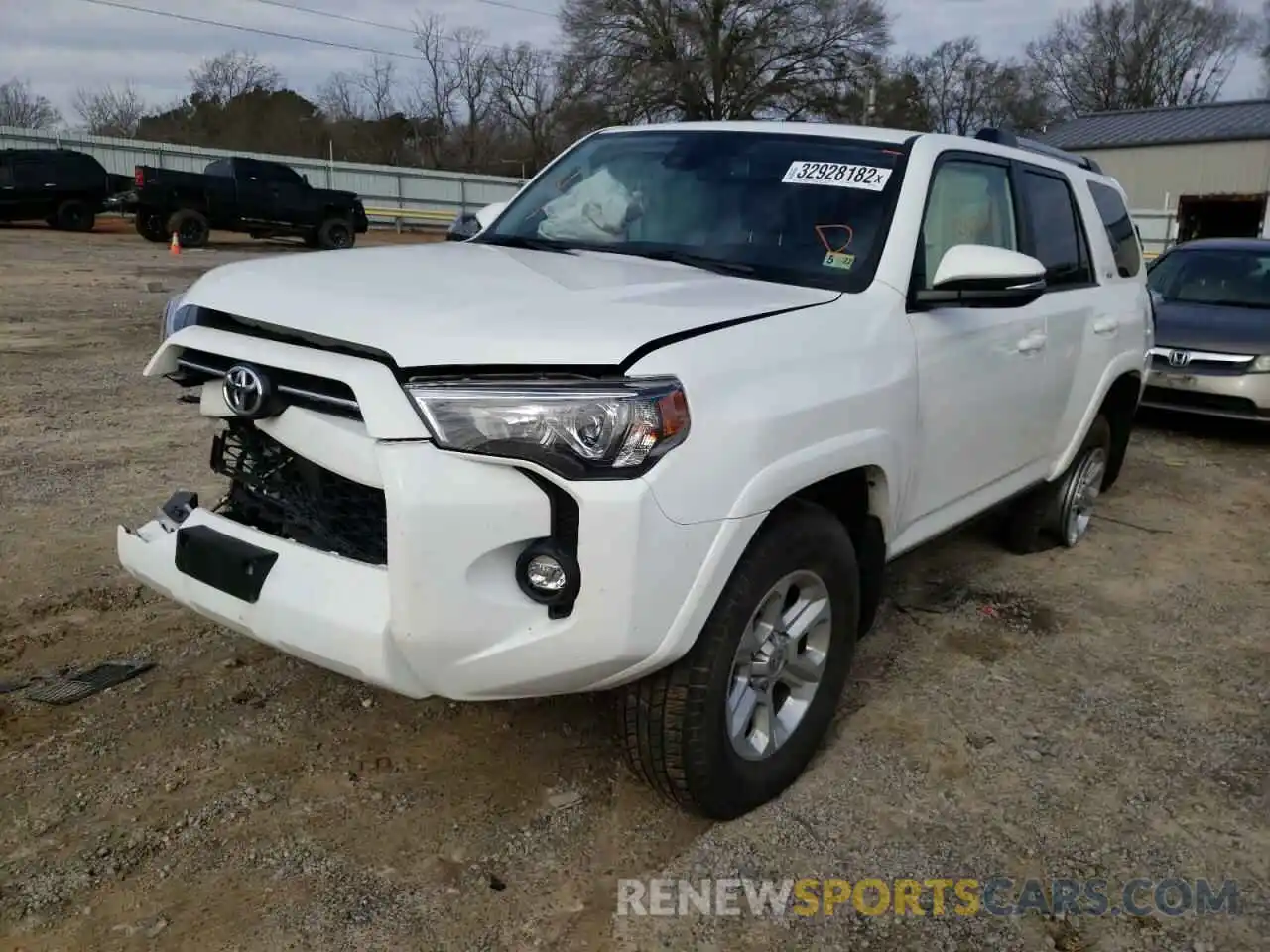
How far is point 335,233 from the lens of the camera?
78.3 ft

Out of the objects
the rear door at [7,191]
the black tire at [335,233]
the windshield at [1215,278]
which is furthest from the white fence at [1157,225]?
the rear door at [7,191]

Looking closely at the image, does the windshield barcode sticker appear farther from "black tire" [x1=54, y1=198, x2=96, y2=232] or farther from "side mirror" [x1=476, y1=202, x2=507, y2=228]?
"black tire" [x1=54, y1=198, x2=96, y2=232]

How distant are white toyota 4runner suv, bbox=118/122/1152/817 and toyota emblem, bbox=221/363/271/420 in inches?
0.4

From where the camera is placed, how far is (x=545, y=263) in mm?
3260

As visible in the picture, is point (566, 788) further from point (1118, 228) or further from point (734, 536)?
point (1118, 228)

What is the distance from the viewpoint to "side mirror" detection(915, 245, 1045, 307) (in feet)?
10.5

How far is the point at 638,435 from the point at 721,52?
147 ft

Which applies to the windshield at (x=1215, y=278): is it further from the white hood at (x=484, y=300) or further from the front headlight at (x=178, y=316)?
the front headlight at (x=178, y=316)

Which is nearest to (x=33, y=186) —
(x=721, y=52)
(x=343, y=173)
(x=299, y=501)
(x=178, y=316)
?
(x=343, y=173)

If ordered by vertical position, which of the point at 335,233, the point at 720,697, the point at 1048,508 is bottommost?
the point at 1048,508

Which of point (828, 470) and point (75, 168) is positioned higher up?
point (75, 168)

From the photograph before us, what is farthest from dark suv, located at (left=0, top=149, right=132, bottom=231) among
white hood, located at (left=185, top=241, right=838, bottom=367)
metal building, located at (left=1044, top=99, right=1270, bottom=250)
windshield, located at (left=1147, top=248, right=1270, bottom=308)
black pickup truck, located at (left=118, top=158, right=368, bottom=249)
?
metal building, located at (left=1044, top=99, right=1270, bottom=250)

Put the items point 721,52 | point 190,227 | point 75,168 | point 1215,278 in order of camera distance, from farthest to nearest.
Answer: point 721,52 < point 75,168 < point 190,227 < point 1215,278

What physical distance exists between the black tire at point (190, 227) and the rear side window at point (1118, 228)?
19.9 metres
